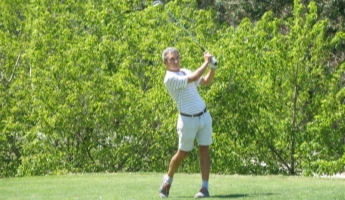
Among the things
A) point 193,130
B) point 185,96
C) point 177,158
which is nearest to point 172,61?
point 185,96

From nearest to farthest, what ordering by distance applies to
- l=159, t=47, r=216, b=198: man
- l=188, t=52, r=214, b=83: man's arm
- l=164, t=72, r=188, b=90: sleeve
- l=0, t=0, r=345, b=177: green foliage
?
l=188, t=52, r=214, b=83: man's arm < l=164, t=72, r=188, b=90: sleeve < l=159, t=47, r=216, b=198: man < l=0, t=0, r=345, b=177: green foliage

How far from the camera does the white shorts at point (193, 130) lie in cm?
A: 975

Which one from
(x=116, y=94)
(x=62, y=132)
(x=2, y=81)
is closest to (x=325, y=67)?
(x=116, y=94)

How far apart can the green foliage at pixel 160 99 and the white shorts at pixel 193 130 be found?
330 inches

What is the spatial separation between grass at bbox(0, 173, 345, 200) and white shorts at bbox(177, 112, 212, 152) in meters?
0.67

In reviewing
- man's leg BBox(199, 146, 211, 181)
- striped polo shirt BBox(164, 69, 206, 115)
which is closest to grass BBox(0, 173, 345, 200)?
man's leg BBox(199, 146, 211, 181)

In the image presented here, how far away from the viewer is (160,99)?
18312mm

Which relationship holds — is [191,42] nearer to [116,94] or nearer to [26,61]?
[116,94]

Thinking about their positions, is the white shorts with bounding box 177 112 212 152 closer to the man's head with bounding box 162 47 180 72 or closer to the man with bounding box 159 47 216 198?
the man with bounding box 159 47 216 198

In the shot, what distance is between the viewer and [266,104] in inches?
762

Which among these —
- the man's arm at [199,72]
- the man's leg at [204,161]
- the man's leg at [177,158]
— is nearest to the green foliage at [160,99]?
the man's leg at [177,158]

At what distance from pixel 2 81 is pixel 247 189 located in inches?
454

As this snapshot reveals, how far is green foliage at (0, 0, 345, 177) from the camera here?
18688mm

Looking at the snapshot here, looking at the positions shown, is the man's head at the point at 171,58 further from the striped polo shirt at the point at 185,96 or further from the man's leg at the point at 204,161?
the man's leg at the point at 204,161
